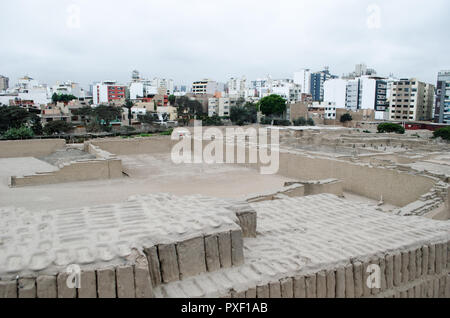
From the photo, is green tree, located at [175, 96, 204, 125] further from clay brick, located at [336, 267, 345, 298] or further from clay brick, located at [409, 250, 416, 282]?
clay brick, located at [336, 267, 345, 298]

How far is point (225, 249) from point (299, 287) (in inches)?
33.4

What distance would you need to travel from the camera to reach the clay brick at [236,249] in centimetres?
423

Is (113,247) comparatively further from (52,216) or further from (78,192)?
(78,192)

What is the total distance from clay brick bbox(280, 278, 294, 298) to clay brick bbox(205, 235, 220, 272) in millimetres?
703

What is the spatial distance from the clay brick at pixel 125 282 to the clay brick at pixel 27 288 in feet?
2.12

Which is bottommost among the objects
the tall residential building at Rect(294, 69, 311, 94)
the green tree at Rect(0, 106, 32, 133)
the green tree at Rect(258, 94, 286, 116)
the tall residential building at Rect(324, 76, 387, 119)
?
the green tree at Rect(0, 106, 32, 133)

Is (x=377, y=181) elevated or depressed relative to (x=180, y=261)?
depressed

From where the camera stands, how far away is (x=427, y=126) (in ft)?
159

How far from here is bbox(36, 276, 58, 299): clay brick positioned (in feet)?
10.4

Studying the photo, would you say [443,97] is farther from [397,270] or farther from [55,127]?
[397,270]

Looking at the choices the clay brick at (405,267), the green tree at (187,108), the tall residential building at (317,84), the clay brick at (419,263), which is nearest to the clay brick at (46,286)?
the clay brick at (405,267)

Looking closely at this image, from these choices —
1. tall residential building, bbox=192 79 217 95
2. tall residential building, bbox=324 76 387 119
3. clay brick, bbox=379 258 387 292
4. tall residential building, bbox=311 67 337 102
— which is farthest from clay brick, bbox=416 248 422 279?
tall residential building, bbox=311 67 337 102
